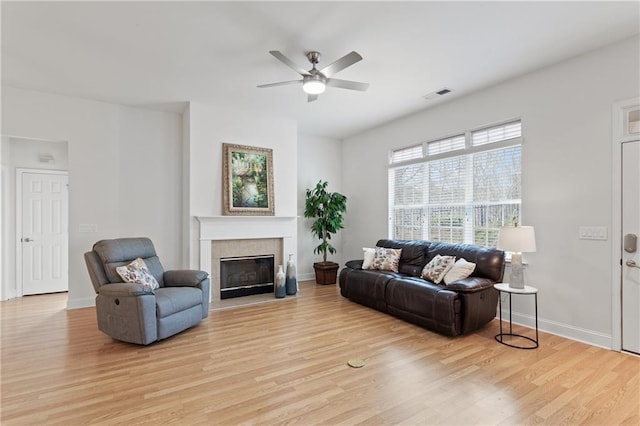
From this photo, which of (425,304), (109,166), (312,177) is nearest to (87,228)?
(109,166)

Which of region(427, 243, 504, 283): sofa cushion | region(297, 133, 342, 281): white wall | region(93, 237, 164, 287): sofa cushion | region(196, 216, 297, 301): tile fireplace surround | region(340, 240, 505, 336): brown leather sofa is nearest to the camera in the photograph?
region(340, 240, 505, 336): brown leather sofa

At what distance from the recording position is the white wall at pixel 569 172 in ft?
10.2

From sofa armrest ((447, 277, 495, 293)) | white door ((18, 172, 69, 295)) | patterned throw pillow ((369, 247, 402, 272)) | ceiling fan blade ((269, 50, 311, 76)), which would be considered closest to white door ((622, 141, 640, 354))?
sofa armrest ((447, 277, 495, 293))

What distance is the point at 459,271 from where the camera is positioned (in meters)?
3.67

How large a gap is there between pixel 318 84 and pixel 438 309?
267 cm

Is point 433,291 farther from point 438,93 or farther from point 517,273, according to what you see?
point 438,93

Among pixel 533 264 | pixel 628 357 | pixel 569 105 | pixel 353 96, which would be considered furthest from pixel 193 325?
pixel 569 105

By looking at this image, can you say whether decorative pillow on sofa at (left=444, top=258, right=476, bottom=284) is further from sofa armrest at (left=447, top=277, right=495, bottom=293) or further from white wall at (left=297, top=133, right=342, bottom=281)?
white wall at (left=297, top=133, right=342, bottom=281)

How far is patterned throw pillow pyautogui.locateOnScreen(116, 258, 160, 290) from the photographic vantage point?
339 centimetres

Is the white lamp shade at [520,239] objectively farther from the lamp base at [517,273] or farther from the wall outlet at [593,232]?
the wall outlet at [593,232]

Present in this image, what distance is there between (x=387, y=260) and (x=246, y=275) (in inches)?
91.3

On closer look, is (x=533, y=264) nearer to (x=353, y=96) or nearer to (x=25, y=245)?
(x=353, y=96)

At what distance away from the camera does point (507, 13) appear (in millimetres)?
2611

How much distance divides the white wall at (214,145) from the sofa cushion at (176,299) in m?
1.12
